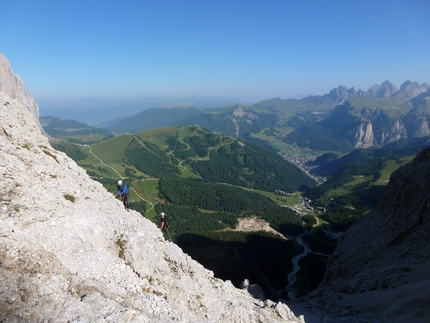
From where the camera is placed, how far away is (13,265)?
16797 mm

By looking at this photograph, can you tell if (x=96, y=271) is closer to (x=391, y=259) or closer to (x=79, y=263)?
(x=79, y=263)

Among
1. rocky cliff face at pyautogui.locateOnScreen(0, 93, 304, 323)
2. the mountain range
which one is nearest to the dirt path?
the mountain range

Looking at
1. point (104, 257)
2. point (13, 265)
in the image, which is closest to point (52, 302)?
point (13, 265)

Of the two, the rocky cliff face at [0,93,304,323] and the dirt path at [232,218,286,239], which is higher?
the rocky cliff face at [0,93,304,323]

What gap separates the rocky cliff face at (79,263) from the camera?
645 inches

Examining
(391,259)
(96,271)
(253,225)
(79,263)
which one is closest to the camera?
(79,263)

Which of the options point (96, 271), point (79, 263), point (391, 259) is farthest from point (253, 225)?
point (79, 263)

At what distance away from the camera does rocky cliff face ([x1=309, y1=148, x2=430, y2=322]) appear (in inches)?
1347

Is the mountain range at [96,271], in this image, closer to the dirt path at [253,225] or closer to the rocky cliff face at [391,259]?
the rocky cliff face at [391,259]

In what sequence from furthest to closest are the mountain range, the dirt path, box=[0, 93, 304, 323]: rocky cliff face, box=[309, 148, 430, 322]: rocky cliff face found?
1. the dirt path
2. box=[309, 148, 430, 322]: rocky cliff face
3. the mountain range
4. box=[0, 93, 304, 323]: rocky cliff face

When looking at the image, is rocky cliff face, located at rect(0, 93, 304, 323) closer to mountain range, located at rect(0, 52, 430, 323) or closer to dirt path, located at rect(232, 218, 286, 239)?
mountain range, located at rect(0, 52, 430, 323)

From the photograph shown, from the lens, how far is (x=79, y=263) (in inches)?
770

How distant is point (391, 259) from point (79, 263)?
50.3 metres

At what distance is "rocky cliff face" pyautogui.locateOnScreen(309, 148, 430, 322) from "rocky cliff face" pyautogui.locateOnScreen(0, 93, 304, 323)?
1392cm
